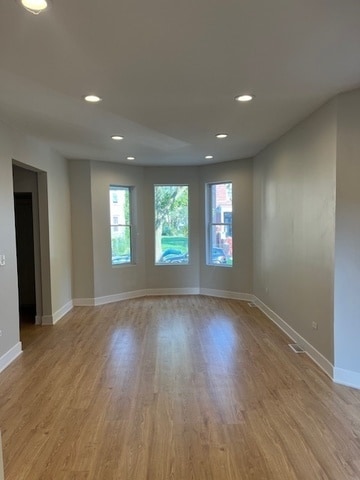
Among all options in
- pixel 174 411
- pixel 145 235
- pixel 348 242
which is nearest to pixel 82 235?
pixel 145 235

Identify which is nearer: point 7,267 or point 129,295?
point 7,267

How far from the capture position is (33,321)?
5.45 metres

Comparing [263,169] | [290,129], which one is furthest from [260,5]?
[263,169]

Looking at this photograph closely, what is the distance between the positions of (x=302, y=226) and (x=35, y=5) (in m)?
3.27

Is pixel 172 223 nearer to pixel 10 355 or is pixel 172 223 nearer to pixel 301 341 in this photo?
pixel 301 341

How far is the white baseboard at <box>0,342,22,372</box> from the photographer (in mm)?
3619

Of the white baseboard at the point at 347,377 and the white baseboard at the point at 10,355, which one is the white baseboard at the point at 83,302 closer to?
the white baseboard at the point at 10,355

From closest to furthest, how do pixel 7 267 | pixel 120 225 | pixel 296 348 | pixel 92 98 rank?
pixel 92 98 < pixel 7 267 < pixel 296 348 < pixel 120 225

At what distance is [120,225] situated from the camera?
6.97m

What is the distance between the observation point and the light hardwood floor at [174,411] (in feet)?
7.10

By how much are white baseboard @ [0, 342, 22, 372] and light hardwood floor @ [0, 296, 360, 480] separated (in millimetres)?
69

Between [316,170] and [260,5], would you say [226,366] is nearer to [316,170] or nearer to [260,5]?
[316,170]

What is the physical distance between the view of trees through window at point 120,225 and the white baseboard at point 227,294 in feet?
5.61

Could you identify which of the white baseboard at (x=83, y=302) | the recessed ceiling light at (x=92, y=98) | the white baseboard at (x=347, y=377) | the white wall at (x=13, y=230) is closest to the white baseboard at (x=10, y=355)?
the white wall at (x=13, y=230)
